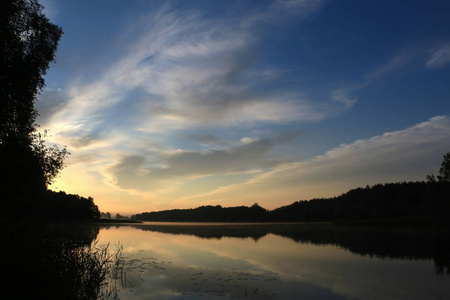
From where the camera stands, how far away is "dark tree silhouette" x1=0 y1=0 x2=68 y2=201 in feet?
57.2

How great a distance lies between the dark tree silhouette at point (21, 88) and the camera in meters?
17.4

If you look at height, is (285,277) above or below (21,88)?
below

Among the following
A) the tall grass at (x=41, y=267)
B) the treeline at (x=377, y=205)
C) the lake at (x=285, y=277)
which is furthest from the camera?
the treeline at (x=377, y=205)

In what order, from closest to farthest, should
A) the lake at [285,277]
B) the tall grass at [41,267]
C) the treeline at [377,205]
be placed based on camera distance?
the tall grass at [41,267] < the lake at [285,277] < the treeline at [377,205]

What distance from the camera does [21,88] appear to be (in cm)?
1789

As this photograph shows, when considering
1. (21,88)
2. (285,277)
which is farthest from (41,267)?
(285,277)

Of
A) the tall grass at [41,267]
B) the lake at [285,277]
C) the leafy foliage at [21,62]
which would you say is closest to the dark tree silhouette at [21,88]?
the leafy foliage at [21,62]

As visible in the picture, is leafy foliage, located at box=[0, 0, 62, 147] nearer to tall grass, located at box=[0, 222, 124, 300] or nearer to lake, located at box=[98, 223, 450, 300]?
tall grass, located at box=[0, 222, 124, 300]

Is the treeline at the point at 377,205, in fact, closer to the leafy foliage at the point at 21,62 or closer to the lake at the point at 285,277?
the lake at the point at 285,277

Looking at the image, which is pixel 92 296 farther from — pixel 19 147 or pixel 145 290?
pixel 19 147

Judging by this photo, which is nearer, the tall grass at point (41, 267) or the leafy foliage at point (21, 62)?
the tall grass at point (41, 267)

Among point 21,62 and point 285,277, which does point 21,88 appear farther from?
point 285,277

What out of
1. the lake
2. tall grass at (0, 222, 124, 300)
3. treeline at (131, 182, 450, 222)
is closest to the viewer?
tall grass at (0, 222, 124, 300)

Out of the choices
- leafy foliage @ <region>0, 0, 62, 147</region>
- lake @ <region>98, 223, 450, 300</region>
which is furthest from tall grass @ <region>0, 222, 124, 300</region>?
leafy foliage @ <region>0, 0, 62, 147</region>
